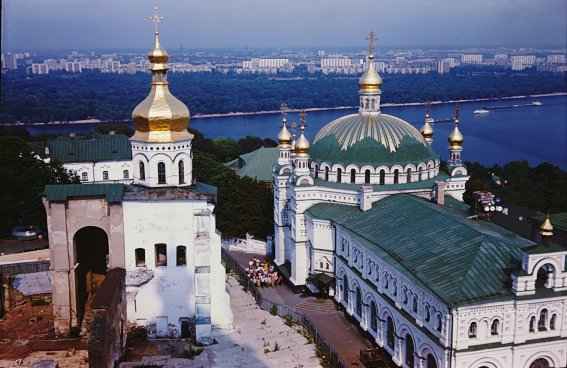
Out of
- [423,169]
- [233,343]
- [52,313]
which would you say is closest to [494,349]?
[233,343]

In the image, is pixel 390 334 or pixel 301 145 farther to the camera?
pixel 301 145

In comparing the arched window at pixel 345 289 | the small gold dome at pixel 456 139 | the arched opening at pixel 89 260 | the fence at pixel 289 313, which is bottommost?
the fence at pixel 289 313

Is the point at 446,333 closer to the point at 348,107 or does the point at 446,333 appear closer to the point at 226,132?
the point at 226,132

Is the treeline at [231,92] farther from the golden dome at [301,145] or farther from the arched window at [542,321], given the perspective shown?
the arched window at [542,321]

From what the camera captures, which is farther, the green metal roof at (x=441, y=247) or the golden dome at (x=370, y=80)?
the golden dome at (x=370, y=80)

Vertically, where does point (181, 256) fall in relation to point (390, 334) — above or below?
above

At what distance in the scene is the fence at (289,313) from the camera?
18.2 m

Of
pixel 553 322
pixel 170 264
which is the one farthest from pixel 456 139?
pixel 170 264

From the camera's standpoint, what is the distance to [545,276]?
16.2 metres

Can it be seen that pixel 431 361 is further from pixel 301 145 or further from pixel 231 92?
pixel 231 92

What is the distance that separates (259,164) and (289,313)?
22352 mm

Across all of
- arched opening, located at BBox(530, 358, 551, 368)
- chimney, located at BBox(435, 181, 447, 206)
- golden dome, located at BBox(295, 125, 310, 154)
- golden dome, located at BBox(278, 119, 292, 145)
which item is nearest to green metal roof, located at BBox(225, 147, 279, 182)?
golden dome, located at BBox(278, 119, 292, 145)

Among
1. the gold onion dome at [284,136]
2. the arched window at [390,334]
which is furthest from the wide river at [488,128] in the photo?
the arched window at [390,334]

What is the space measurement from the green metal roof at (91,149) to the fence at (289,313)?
1494cm
